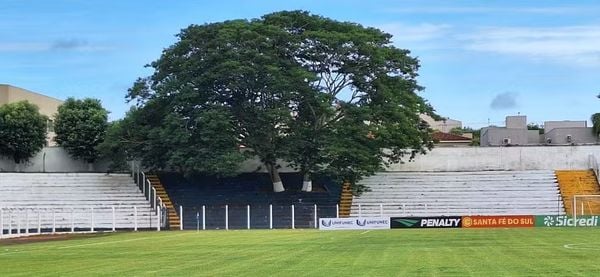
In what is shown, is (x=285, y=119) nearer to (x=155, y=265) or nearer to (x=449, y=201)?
(x=449, y=201)

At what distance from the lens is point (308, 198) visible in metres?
70.2

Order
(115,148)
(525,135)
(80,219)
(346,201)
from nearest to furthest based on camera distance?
1. (80,219)
2. (346,201)
3. (115,148)
4. (525,135)

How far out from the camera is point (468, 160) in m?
78.9

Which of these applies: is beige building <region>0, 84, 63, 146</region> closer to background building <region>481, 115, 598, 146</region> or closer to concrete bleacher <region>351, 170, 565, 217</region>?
concrete bleacher <region>351, 170, 565, 217</region>

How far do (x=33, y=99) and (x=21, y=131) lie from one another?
1800cm

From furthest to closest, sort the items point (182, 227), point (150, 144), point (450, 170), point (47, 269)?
point (450, 170) → point (150, 144) → point (182, 227) → point (47, 269)

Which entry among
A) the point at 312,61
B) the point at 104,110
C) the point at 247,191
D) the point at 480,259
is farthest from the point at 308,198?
the point at 480,259

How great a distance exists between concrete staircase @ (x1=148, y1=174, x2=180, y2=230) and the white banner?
11869 millimetres

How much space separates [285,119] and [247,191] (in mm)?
8064

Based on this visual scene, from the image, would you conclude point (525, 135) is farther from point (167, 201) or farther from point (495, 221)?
point (167, 201)

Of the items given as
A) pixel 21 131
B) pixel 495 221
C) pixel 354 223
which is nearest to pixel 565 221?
pixel 495 221

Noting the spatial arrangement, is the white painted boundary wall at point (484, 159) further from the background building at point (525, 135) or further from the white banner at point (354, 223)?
the white banner at point (354, 223)

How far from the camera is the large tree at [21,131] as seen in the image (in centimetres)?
7531

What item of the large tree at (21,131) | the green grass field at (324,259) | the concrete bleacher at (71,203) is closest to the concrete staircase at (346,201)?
the concrete bleacher at (71,203)
